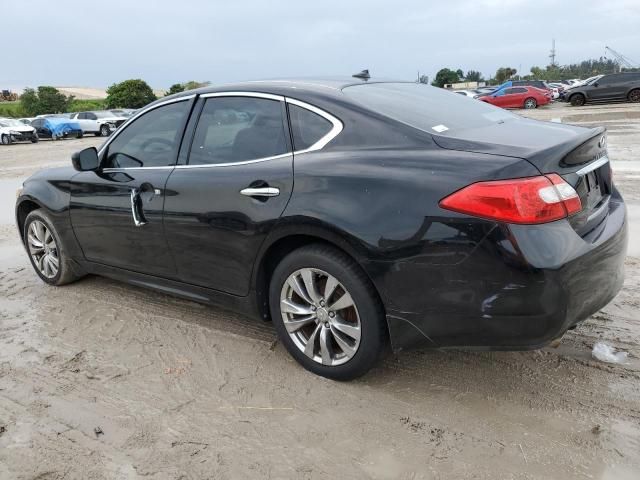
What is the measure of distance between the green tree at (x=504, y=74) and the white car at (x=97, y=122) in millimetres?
67708

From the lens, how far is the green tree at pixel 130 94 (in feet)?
177

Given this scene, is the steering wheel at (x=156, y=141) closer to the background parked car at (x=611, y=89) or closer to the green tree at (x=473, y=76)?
the background parked car at (x=611, y=89)

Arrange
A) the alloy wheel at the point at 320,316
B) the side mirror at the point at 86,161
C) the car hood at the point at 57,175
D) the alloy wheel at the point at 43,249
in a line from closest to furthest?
the alloy wheel at the point at 320,316
the side mirror at the point at 86,161
the car hood at the point at 57,175
the alloy wheel at the point at 43,249

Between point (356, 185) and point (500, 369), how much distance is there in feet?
4.55

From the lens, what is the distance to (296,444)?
8.87 ft

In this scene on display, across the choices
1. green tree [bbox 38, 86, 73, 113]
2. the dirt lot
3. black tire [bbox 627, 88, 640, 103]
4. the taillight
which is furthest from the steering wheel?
green tree [bbox 38, 86, 73, 113]

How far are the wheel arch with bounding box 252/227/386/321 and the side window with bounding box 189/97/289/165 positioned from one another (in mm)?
502

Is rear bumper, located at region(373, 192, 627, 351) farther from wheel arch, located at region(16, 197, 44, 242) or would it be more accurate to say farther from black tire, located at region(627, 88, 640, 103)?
black tire, located at region(627, 88, 640, 103)

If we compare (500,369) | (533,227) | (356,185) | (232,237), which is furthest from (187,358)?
(533,227)

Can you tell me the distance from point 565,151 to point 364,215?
3.29 ft

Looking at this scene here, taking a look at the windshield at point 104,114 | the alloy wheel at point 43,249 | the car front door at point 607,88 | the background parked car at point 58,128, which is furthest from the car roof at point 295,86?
the windshield at point 104,114

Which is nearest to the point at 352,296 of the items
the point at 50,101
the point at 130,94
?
the point at 130,94

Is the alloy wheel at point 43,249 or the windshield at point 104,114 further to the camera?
the windshield at point 104,114

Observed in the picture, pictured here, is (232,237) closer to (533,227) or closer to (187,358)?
(187,358)
